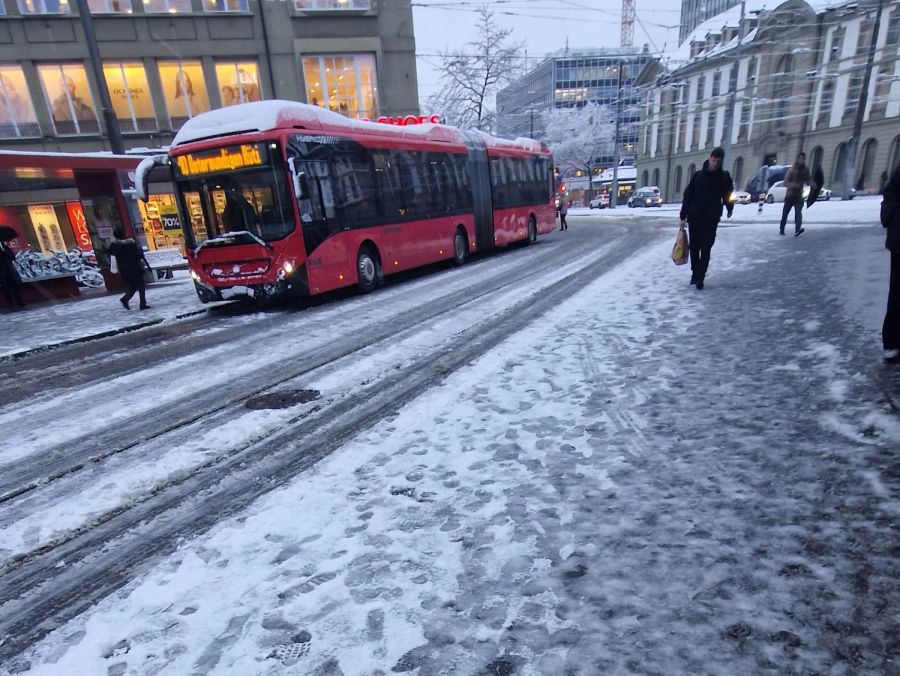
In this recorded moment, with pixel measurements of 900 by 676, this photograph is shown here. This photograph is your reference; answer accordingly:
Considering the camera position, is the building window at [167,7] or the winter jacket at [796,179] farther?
the building window at [167,7]

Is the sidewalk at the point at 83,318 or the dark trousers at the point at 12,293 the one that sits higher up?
the dark trousers at the point at 12,293

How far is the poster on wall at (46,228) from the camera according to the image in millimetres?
20594

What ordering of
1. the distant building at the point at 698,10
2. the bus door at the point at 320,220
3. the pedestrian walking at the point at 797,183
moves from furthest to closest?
the distant building at the point at 698,10, the pedestrian walking at the point at 797,183, the bus door at the point at 320,220

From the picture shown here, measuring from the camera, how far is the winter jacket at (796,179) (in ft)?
41.4

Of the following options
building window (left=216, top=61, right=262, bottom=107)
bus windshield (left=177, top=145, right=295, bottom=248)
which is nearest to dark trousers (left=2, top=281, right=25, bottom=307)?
bus windshield (left=177, top=145, right=295, bottom=248)

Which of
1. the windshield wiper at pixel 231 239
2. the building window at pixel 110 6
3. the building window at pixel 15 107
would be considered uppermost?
the building window at pixel 110 6

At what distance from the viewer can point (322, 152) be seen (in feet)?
32.2

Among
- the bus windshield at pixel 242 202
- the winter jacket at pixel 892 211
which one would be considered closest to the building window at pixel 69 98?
the bus windshield at pixel 242 202

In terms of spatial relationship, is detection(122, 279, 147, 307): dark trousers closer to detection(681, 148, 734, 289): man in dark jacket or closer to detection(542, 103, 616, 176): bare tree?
detection(681, 148, 734, 289): man in dark jacket

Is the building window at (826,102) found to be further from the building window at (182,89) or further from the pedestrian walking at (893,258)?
the pedestrian walking at (893,258)

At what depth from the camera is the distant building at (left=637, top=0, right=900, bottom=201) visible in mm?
40031

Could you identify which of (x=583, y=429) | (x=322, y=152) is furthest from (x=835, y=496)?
(x=322, y=152)

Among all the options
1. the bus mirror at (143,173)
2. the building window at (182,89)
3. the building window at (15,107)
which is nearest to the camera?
the bus mirror at (143,173)

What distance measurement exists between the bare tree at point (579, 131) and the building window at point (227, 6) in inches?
1580
